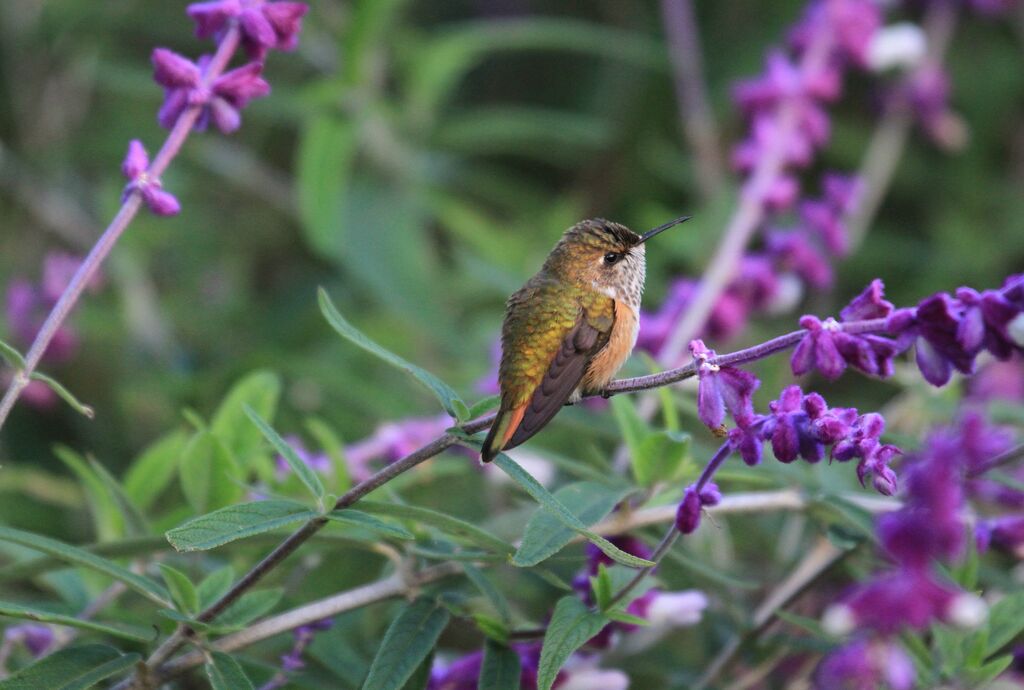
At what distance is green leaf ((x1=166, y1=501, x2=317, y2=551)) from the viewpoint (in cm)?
126

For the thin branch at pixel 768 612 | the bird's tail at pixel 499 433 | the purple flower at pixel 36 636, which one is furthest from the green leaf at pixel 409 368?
the purple flower at pixel 36 636

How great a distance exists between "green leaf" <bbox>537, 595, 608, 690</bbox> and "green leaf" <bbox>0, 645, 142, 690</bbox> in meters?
0.51

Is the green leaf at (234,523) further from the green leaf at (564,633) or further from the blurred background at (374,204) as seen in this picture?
the blurred background at (374,204)

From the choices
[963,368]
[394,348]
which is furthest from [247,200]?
[963,368]

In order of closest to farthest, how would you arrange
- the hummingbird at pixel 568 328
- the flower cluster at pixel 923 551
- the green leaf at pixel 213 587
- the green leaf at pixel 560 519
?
the flower cluster at pixel 923 551
the green leaf at pixel 560 519
the hummingbird at pixel 568 328
the green leaf at pixel 213 587

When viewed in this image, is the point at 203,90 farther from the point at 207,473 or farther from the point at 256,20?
the point at 207,473

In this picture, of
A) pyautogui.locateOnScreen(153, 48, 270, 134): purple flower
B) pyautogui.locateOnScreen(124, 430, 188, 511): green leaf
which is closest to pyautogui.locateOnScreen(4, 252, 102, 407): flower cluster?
pyautogui.locateOnScreen(124, 430, 188, 511): green leaf

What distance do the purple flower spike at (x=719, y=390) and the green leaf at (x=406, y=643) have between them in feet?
1.47

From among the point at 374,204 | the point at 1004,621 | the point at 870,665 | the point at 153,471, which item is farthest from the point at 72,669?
the point at 374,204

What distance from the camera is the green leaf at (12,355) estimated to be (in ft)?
4.17

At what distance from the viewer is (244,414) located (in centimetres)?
200

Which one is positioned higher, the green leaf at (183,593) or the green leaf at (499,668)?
the green leaf at (183,593)

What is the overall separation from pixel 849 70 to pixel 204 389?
9.02 feet

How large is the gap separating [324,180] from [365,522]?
79.9 inches
